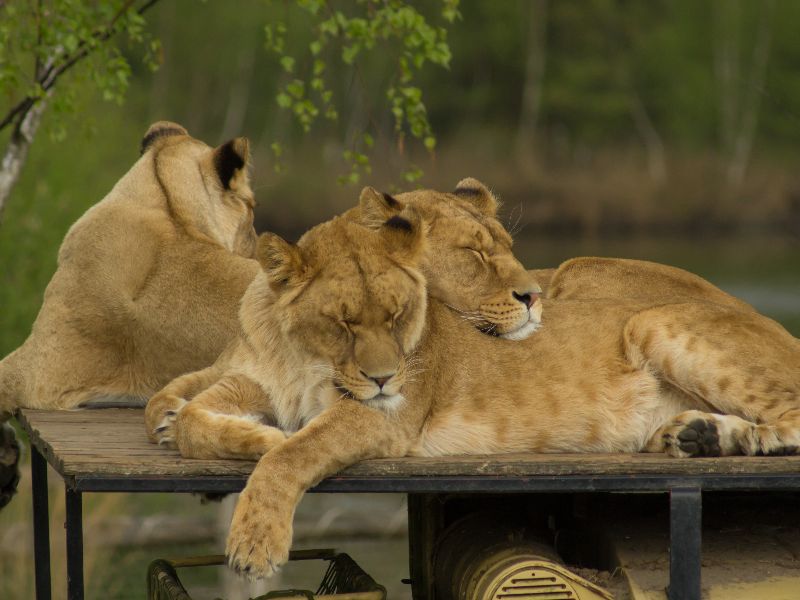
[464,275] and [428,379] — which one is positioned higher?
[464,275]

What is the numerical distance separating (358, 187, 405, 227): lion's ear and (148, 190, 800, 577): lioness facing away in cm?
24

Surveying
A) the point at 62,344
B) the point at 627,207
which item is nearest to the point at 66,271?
the point at 62,344

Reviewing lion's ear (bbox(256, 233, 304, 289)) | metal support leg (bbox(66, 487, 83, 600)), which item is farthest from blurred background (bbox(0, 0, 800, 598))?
metal support leg (bbox(66, 487, 83, 600))

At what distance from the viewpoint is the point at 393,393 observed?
12.6ft

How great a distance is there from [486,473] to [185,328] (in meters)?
1.75

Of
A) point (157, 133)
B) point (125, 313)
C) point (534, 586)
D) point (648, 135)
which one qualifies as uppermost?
point (648, 135)

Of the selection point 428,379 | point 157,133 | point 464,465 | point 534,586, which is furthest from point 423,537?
point 157,133

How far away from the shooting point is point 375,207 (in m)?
4.49

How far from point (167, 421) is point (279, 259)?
1.98 feet

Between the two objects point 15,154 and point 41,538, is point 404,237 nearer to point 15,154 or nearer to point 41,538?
point 41,538

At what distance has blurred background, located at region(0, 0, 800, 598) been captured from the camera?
971 inches

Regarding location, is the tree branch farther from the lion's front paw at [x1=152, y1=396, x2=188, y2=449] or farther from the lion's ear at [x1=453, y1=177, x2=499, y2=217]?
the lion's front paw at [x1=152, y1=396, x2=188, y2=449]

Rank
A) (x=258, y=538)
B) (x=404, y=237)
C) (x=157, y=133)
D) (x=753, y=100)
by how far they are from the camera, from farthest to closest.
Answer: (x=753, y=100) < (x=157, y=133) < (x=404, y=237) < (x=258, y=538)

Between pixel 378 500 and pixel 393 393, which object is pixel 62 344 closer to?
pixel 393 393
